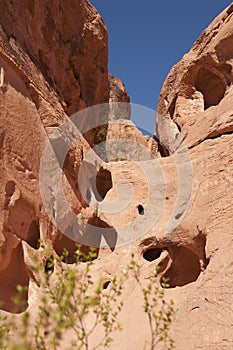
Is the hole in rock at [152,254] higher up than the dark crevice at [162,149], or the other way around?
the dark crevice at [162,149]

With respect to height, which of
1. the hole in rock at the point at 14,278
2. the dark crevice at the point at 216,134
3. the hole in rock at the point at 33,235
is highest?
the dark crevice at the point at 216,134

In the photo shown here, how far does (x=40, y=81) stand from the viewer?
42.3 ft

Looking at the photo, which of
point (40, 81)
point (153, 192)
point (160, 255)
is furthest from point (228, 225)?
point (40, 81)

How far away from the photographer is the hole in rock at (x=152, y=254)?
38.6 ft

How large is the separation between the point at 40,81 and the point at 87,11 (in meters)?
4.80

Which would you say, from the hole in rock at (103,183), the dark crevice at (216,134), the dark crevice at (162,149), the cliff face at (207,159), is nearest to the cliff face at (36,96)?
the hole in rock at (103,183)

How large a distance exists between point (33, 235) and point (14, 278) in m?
1.28

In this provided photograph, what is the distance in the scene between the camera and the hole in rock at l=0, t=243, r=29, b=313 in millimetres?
9430

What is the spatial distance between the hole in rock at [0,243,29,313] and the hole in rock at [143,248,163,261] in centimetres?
345

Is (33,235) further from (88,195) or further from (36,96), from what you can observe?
(36,96)

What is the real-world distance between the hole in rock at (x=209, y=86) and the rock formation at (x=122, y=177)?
0.13 feet

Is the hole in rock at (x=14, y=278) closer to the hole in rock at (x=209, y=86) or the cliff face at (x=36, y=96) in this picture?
the cliff face at (x=36, y=96)

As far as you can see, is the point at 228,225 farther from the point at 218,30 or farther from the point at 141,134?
the point at 141,134

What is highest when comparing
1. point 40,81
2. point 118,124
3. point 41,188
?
point 118,124
